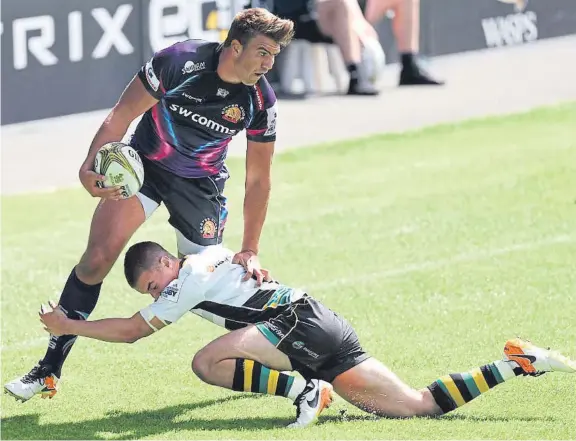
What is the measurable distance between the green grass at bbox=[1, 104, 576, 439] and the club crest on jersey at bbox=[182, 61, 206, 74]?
1680 mm

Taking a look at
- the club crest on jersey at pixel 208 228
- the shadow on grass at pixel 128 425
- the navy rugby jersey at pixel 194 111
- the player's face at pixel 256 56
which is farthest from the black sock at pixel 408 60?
the shadow on grass at pixel 128 425

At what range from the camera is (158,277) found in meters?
6.43

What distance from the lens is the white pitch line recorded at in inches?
370

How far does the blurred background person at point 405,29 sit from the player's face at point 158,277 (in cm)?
1071

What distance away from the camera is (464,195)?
1175 centimetres

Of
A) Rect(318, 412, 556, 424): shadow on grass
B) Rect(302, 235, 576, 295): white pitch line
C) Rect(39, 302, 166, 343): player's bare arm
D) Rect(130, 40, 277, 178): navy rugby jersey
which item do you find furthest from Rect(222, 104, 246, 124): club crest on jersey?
Rect(302, 235, 576, 295): white pitch line

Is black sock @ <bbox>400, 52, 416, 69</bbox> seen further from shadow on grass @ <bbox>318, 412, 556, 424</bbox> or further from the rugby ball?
shadow on grass @ <bbox>318, 412, 556, 424</bbox>

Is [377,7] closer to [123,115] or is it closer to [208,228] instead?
[208,228]

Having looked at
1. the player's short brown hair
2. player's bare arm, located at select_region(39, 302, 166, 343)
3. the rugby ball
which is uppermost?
the player's short brown hair

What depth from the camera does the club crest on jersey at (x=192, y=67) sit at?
6961 millimetres

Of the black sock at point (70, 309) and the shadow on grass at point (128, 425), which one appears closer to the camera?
the shadow on grass at point (128, 425)

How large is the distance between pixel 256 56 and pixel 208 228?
1049mm

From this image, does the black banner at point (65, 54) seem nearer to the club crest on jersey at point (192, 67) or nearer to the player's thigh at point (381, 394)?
the club crest on jersey at point (192, 67)

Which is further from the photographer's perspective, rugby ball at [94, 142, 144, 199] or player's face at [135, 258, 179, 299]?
rugby ball at [94, 142, 144, 199]
